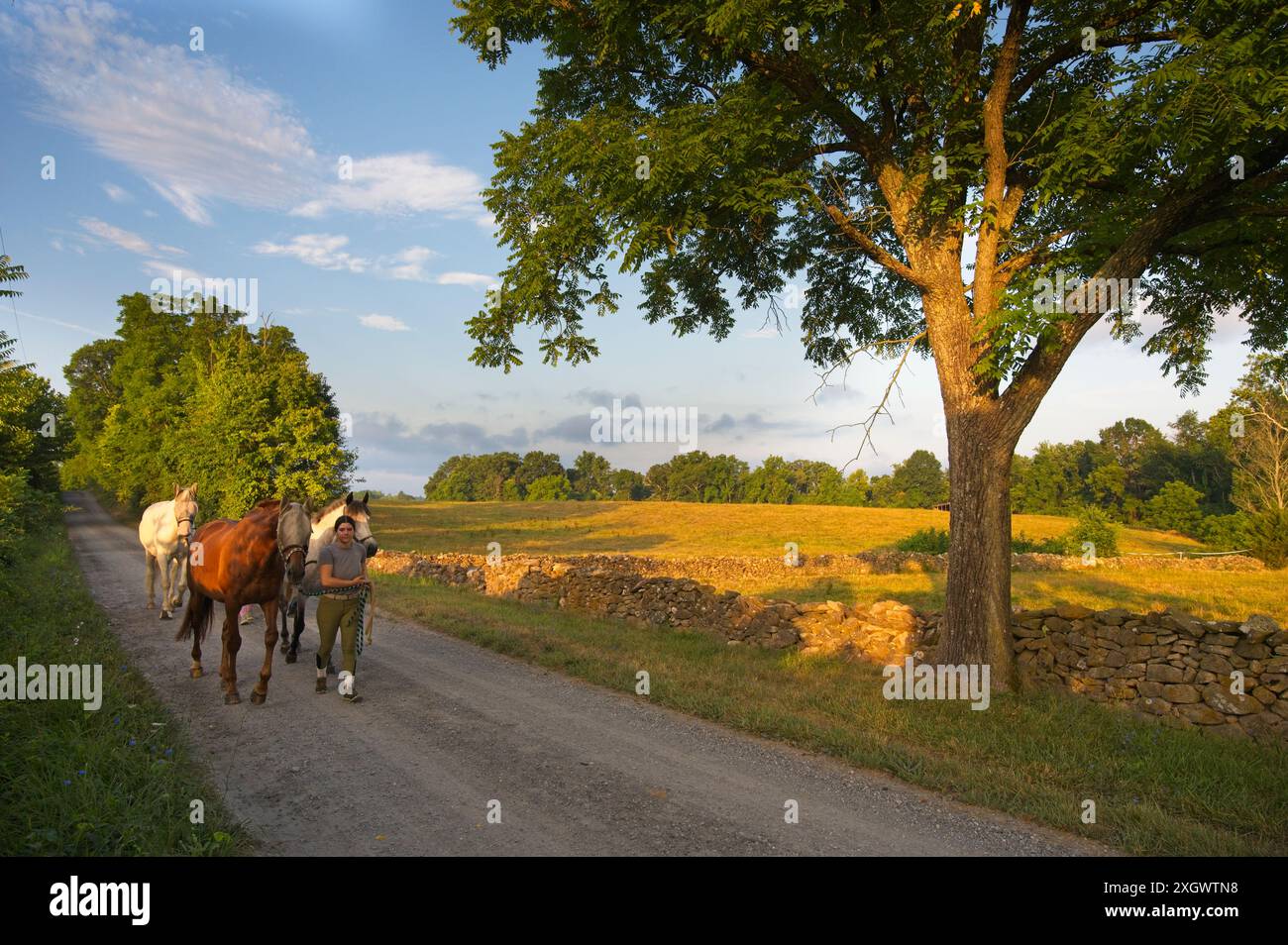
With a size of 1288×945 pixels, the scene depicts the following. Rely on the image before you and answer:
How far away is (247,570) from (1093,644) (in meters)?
11.1

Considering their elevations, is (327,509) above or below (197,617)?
above

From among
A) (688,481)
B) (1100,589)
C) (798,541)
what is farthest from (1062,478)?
(1100,589)

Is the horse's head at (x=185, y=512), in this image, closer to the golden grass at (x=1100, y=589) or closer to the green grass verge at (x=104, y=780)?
the green grass verge at (x=104, y=780)

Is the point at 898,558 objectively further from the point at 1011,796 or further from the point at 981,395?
the point at 1011,796

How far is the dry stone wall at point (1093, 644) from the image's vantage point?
7.71 metres

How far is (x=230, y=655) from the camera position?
8000mm

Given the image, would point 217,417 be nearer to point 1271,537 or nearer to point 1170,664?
point 1170,664

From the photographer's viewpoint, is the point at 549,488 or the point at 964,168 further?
the point at 549,488

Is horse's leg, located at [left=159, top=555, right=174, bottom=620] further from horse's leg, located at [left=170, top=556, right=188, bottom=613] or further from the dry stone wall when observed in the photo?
the dry stone wall

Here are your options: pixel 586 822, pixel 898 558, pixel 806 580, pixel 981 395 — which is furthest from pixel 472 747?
pixel 898 558

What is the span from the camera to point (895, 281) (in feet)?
43.4

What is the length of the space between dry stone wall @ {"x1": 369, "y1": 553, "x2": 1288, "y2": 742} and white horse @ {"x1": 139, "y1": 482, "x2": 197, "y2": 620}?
8569 millimetres

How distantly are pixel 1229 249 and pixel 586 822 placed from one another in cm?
1102

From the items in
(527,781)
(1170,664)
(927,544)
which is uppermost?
(1170,664)
